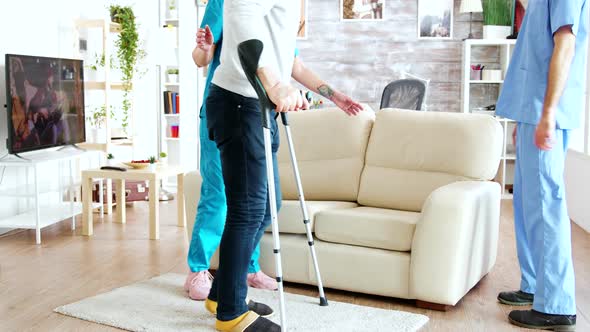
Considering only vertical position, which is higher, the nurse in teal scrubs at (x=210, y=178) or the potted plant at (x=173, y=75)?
the potted plant at (x=173, y=75)

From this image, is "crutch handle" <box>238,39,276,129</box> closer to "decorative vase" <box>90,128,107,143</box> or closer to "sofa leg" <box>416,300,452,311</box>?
"sofa leg" <box>416,300,452,311</box>

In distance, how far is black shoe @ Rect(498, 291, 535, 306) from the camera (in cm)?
311

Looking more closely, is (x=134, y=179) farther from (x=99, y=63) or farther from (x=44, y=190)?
(x=99, y=63)

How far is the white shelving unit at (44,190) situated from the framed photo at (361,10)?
3.14 metres

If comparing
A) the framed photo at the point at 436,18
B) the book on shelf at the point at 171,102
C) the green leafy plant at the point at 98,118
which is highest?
the framed photo at the point at 436,18

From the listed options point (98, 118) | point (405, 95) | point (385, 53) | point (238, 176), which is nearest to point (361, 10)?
point (385, 53)

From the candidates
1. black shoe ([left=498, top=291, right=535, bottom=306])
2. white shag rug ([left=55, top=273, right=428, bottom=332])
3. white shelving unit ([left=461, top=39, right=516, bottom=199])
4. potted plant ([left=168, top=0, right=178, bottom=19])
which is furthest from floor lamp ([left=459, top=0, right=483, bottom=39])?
white shag rug ([left=55, top=273, right=428, bottom=332])

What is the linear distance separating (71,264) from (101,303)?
921 mm

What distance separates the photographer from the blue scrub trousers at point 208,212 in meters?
3.11

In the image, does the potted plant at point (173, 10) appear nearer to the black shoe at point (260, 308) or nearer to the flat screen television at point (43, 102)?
the flat screen television at point (43, 102)

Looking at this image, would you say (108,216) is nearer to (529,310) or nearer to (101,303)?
(101,303)

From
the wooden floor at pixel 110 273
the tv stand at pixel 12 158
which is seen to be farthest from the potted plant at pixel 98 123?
the tv stand at pixel 12 158

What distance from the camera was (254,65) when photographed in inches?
87.7

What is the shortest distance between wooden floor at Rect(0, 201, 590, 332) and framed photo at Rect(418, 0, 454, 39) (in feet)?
8.68
